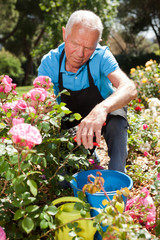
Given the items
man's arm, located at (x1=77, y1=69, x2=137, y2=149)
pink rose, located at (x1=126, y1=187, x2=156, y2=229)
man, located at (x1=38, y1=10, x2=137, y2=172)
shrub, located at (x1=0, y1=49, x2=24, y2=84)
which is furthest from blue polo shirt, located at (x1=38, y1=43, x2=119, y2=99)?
shrub, located at (x1=0, y1=49, x2=24, y2=84)

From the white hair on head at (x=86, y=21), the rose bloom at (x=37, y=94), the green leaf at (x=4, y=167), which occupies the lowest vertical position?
the green leaf at (x=4, y=167)

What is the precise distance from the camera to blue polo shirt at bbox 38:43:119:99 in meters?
2.00

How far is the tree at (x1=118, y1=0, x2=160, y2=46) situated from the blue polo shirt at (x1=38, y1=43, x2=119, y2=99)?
18734 mm

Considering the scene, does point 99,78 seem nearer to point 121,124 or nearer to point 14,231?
point 121,124

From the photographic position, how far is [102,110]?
139 cm

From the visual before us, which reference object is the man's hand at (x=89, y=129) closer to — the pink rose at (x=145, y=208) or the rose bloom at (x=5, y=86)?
the pink rose at (x=145, y=208)

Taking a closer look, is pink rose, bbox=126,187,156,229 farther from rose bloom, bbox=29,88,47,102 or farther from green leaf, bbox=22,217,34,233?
rose bloom, bbox=29,88,47,102

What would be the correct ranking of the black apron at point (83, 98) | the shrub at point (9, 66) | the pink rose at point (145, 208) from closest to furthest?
1. the pink rose at point (145, 208)
2. the black apron at point (83, 98)
3. the shrub at point (9, 66)

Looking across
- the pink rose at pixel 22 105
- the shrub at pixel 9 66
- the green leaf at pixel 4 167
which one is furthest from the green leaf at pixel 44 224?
the shrub at pixel 9 66

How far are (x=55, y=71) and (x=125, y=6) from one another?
68.6 ft

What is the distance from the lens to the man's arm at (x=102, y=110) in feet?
4.17

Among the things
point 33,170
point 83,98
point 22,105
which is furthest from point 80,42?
point 33,170

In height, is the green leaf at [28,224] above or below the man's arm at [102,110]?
below

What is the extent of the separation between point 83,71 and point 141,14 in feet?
65.2
